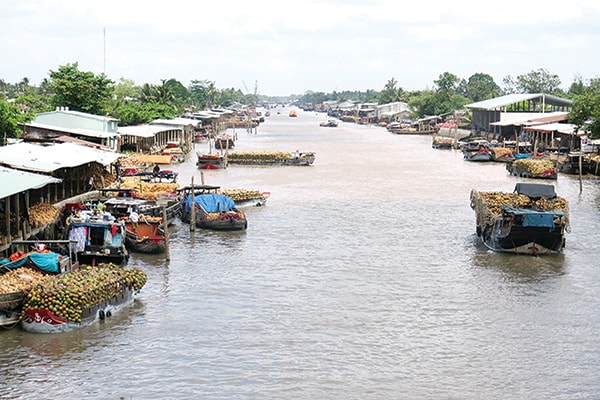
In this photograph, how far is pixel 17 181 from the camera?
22.4m

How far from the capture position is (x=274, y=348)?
1902cm

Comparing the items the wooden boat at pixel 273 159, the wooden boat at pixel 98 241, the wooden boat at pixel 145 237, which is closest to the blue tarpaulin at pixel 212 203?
the wooden boat at pixel 145 237

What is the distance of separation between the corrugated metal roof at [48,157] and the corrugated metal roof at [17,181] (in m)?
2.72

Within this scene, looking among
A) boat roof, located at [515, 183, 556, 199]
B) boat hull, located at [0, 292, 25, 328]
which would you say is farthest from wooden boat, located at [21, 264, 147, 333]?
boat roof, located at [515, 183, 556, 199]

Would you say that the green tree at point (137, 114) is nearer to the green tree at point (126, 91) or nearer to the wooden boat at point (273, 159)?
the wooden boat at point (273, 159)

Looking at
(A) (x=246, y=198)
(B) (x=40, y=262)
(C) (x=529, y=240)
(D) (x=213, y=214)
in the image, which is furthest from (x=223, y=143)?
(B) (x=40, y=262)

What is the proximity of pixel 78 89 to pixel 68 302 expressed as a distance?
46033 mm

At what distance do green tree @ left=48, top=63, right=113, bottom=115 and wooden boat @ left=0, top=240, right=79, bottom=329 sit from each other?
4118 centimetres

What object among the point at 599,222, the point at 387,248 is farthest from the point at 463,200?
the point at 387,248

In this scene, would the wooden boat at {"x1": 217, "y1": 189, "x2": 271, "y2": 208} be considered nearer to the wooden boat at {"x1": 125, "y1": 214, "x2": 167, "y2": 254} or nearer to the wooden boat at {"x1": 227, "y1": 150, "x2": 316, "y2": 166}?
the wooden boat at {"x1": 125, "y1": 214, "x2": 167, "y2": 254}

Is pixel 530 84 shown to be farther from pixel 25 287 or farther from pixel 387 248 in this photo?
pixel 25 287

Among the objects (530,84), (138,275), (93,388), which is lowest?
(93,388)

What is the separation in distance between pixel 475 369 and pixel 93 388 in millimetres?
7904

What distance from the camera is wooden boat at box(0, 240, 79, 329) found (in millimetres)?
18359
